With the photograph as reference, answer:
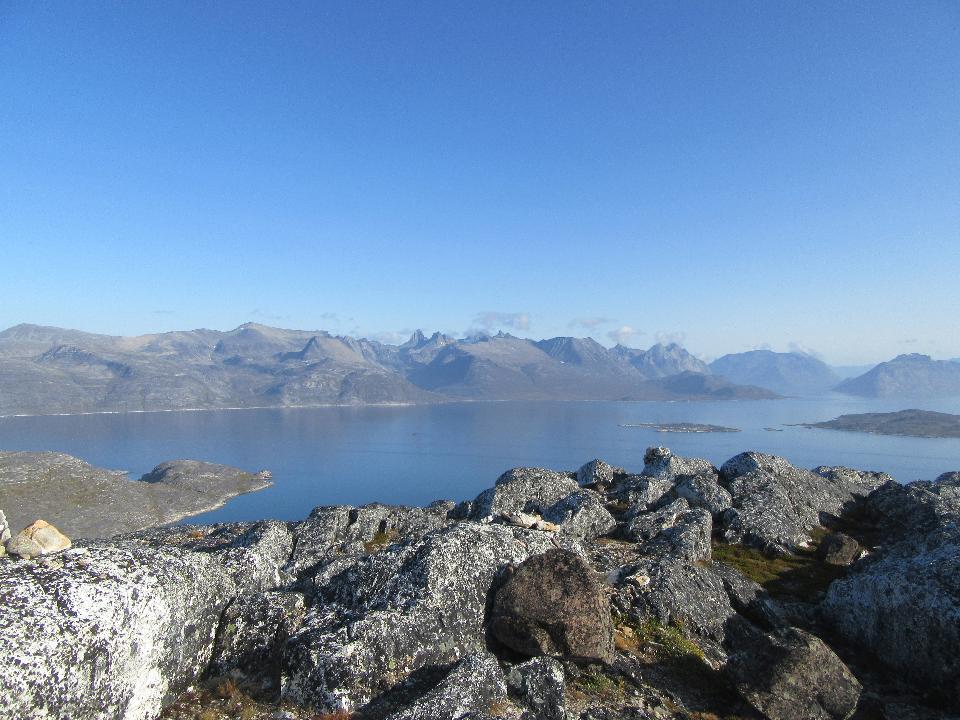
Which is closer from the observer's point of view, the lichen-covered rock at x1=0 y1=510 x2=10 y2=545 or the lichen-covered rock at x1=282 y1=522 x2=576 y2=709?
the lichen-covered rock at x1=282 y1=522 x2=576 y2=709

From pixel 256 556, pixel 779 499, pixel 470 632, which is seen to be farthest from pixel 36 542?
pixel 779 499

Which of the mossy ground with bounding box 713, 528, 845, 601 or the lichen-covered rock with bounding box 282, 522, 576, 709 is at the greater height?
the lichen-covered rock with bounding box 282, 522, 576, 709

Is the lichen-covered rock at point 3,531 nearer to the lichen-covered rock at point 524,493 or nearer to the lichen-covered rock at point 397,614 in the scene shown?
the lichen-covered rock at point 397,614

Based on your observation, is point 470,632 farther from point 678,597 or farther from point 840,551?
point 840,551

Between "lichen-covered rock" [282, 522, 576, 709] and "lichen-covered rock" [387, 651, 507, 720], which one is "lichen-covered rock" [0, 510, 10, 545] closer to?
"lichen-covered rock" [282, 522, 576, 709]

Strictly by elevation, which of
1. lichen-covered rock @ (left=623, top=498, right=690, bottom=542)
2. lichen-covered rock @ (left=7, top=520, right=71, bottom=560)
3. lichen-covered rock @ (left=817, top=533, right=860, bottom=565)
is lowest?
lichen-covered rock @ (left=817, top=533, right=860, bottom=565)

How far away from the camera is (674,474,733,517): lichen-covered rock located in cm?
2627

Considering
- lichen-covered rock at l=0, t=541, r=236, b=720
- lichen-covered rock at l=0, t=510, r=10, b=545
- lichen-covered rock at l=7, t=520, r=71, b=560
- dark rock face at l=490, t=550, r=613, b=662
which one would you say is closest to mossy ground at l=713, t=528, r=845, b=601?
dark rock face at l=490, t=550, r=613, b=662

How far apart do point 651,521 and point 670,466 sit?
409 inches

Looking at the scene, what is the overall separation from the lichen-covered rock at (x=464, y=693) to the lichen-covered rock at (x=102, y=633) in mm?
4549

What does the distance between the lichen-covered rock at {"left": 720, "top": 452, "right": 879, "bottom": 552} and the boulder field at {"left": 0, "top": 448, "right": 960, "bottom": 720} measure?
4316mm

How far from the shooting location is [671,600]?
1490 centimetres

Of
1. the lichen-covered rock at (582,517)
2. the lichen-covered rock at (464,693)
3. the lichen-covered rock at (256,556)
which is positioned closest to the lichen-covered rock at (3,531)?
the lichen-covered rock at (256,556)

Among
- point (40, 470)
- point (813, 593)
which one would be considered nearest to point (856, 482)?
point (813, 593)
